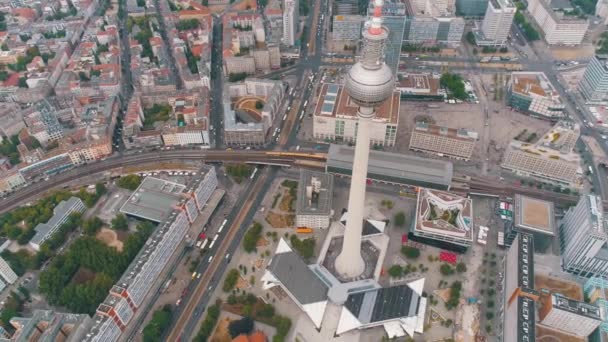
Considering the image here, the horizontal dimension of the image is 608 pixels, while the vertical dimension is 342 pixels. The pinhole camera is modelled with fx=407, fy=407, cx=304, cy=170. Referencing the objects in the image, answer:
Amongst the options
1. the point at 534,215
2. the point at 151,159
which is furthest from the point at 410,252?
the point at 151,159

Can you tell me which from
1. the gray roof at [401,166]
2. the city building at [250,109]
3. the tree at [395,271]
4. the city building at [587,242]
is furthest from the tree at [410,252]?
the city building at [250,109]

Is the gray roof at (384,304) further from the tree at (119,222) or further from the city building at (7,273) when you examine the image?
the city building at (7,273)

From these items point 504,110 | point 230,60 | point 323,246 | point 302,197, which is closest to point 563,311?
point 323,246

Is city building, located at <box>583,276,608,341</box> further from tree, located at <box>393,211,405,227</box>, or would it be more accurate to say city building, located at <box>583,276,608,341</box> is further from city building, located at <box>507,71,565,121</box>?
city building, located at <box>507,71,565,121</box>

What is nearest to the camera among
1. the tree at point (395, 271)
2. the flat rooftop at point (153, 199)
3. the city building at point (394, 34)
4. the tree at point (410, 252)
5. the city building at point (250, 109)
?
the tree at point (395, 271)

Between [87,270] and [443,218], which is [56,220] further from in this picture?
[443,218]

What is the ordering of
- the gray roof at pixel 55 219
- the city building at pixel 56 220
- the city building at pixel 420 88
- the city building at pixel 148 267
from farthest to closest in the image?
1. the city building at pixel 420 88
2. the gray roof at pixel 55 219
3. the city building at pixel 56 220
4. the city building at pixel 148 267
